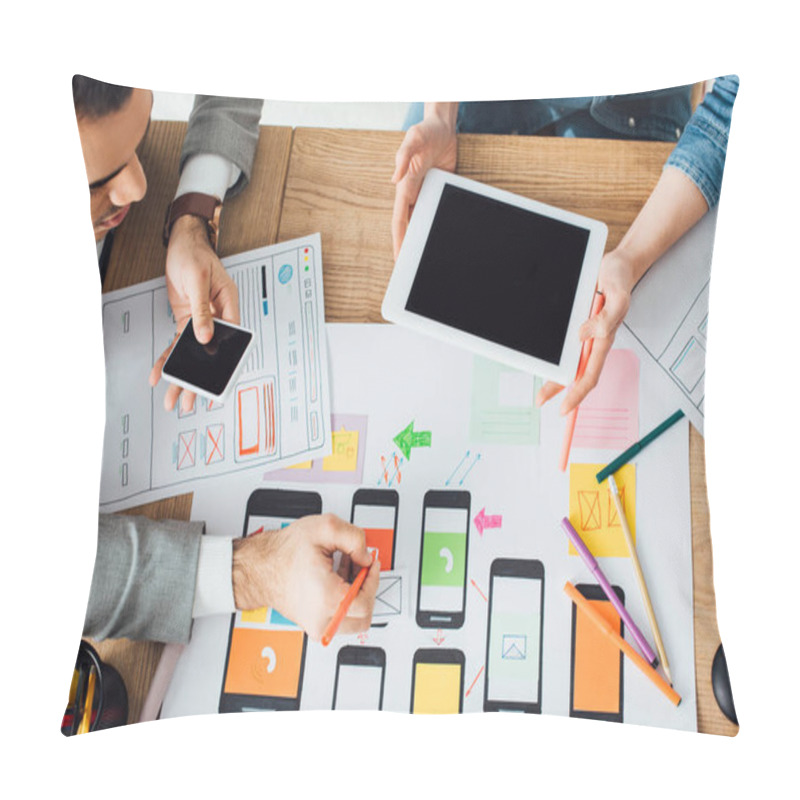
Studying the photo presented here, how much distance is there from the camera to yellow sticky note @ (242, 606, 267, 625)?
35.3 inches

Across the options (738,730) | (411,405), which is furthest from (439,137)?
(738,730)

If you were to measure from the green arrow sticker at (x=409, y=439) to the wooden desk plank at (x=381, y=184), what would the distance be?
0.13 meters

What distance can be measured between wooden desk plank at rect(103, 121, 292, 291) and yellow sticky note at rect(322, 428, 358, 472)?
0.79 ft

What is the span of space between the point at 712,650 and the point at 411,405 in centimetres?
39

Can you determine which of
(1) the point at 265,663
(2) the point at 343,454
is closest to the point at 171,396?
(2) the point at 343,454

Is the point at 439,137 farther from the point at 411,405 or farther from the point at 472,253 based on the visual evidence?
the point at 411,405

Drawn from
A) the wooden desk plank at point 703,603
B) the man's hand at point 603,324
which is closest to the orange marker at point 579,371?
Answer: the man's hand at point 603,324

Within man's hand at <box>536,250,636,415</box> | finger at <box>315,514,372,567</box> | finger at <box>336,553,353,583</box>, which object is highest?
man's hand at <box>536,250,636,415</box>

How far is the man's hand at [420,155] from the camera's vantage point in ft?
3.22

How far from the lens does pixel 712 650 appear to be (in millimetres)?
884

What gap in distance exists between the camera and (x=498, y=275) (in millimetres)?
947

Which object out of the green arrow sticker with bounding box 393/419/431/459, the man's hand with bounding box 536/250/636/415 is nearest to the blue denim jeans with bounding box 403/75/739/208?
the man's hand with bounding box 536/250/636/415

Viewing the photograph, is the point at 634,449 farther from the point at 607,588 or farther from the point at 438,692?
the point at 438,692

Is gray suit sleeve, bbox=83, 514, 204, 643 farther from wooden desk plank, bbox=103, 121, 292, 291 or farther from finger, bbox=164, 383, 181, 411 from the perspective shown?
wooden desk plank, bbox=103, 121, 292, 291
